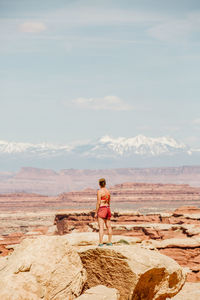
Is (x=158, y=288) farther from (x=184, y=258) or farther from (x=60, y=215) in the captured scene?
(x=60, y=215)

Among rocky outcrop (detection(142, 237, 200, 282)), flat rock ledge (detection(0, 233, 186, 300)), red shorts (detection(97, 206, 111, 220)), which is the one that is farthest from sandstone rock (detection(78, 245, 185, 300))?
rocky outcrop (detection(142, 237, 200, 282))

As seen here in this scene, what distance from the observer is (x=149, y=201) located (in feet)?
628

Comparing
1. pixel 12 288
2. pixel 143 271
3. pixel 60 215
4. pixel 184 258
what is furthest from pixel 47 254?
pixel 60 215

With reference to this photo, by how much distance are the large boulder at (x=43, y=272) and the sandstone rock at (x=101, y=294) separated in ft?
1.49

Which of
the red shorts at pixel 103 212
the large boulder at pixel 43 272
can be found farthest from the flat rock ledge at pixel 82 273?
the red shorts at pixel 103 212

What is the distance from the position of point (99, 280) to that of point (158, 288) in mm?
1418

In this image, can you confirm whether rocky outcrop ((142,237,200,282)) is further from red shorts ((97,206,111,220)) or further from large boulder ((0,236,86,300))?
large boulder ((0,236,86,300))

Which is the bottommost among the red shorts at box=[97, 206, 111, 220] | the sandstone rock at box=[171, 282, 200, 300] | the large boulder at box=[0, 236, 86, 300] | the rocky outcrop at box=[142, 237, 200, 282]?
the sandstone rock at box=[171, 282, 200, 300]

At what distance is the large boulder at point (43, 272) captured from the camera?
9.97 meters

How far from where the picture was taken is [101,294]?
10.6 meters

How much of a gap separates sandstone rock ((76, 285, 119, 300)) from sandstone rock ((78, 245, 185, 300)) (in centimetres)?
58

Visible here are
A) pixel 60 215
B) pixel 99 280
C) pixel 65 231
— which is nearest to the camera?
pixel 99 280

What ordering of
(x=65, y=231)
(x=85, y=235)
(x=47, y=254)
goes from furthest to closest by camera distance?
(x=65, y=231), (x=85, y=235), (x=47, y=254)

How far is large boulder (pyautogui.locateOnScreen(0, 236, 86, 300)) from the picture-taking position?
32.7ft
